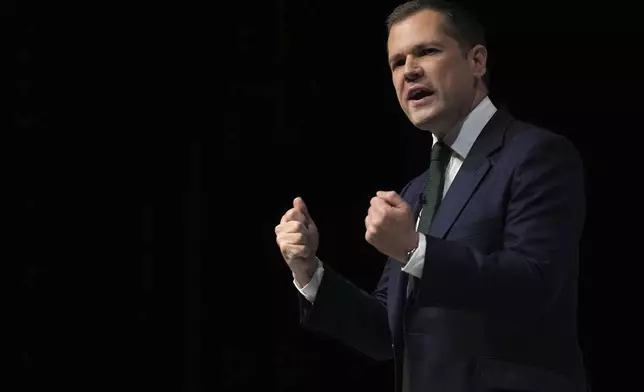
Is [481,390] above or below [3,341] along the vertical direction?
above

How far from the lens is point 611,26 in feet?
6.21

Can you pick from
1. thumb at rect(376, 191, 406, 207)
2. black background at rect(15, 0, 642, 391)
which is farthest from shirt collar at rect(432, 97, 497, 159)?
black background at rect(15, 0, 642, 391)

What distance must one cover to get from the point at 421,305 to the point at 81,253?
1.16 metres

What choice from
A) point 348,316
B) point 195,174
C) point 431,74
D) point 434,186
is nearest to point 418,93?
point 431,74

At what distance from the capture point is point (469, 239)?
118 centimetres

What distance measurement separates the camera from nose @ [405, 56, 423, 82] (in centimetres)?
129

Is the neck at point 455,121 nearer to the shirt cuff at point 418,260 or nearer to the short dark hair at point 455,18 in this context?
the short dark hair at point 455,18

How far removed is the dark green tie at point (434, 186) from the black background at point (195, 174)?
71 cm

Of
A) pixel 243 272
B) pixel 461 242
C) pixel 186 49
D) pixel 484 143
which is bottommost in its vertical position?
pixel 243 272

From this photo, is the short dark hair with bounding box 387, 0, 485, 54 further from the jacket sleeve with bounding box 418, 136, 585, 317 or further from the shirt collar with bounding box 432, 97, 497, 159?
the jacket sleeve with bounding box 418, 136, 585, 317

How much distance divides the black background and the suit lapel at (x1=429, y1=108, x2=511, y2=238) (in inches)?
29.0

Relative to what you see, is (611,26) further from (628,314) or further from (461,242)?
(461,242)

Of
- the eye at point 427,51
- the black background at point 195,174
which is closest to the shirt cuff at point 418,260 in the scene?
the eye at point 427,51

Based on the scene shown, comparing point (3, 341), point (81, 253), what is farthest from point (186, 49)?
point (3, 341)
